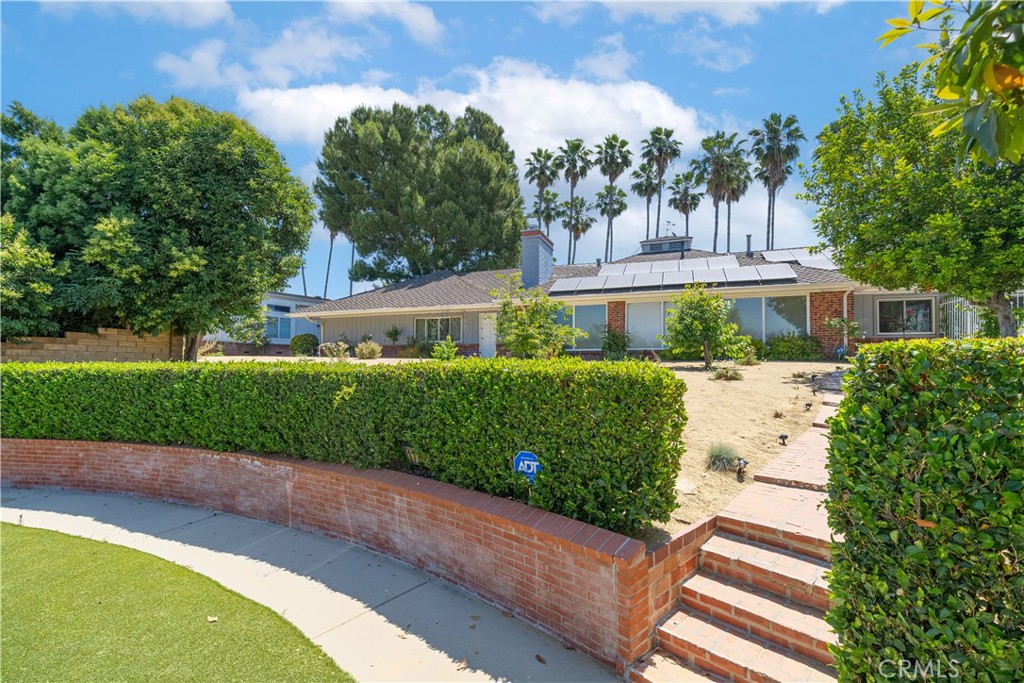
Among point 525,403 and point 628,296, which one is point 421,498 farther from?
point 628,296

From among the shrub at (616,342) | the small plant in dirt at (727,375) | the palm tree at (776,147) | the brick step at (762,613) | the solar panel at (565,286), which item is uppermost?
the palm tree at (776,147)

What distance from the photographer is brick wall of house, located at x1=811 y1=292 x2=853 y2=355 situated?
15031mm

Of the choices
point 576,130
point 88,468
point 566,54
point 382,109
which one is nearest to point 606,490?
point 566,54

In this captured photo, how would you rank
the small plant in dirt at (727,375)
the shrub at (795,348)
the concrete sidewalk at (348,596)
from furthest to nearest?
the shrub at (795,348) → the small plant in dirt at (727,375) → the concrete sidewalk at (348,596)

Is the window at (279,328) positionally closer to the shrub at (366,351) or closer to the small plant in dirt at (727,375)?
the shrub at (366,351)

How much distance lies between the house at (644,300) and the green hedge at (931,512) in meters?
13.1

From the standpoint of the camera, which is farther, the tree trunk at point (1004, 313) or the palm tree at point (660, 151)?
the palm tree at point (660, 151)

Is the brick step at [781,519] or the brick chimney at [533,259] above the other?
the brick chimney at [533,259]

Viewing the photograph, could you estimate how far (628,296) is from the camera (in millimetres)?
17609

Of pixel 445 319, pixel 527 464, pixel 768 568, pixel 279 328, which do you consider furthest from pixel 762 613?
pixel 279 328

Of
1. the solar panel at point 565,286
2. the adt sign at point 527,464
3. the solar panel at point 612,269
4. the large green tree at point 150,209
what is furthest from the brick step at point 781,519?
the solar panel at point 612,269

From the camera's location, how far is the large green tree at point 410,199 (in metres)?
31.4

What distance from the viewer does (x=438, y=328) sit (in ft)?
71.1

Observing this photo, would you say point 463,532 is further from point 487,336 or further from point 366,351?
point 487,336
